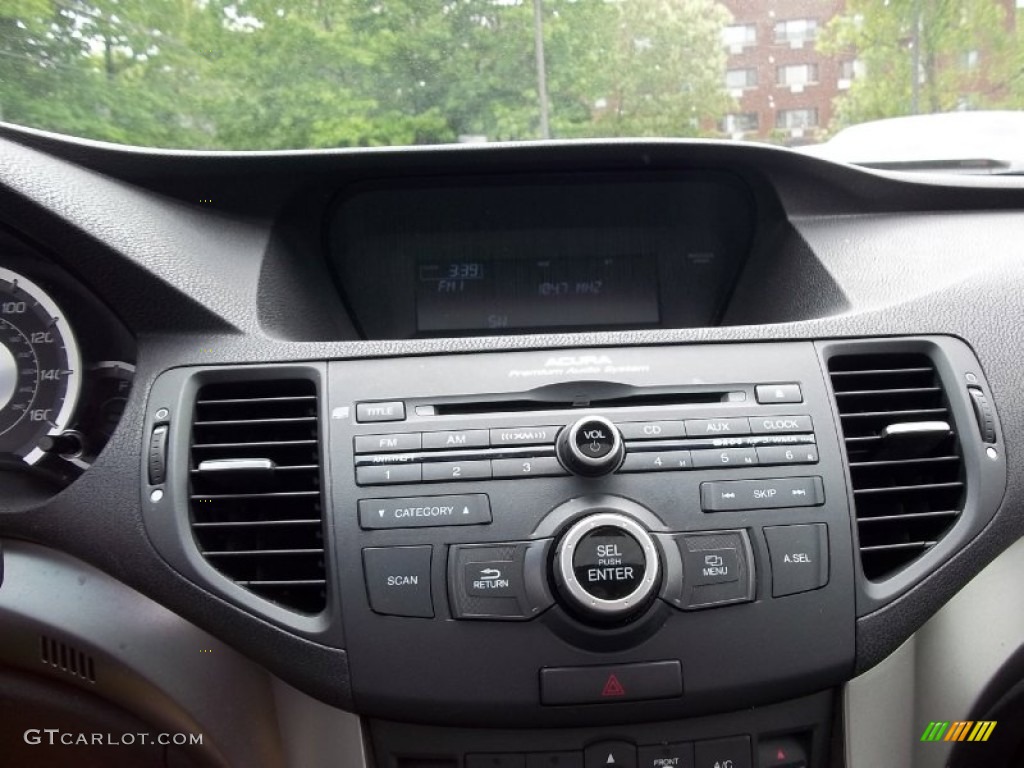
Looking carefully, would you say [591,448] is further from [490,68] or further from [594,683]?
[490,68]

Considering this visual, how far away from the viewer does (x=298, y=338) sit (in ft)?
5.87

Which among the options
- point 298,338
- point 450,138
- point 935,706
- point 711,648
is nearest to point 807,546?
point 711,648

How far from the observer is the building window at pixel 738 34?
221 cm

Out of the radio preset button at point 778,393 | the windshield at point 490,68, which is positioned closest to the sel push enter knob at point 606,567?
the radio preset button at point 778,393

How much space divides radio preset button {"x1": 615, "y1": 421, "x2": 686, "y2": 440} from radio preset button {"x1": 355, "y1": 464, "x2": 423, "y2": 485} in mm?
355

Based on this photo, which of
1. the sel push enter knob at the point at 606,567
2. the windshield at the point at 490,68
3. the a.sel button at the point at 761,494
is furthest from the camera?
the windshield at the point at 490,68

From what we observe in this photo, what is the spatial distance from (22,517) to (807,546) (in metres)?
1.33

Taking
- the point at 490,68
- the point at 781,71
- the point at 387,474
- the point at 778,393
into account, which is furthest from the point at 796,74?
the point at 387,474

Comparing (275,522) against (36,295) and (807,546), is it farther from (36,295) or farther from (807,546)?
(807,546)

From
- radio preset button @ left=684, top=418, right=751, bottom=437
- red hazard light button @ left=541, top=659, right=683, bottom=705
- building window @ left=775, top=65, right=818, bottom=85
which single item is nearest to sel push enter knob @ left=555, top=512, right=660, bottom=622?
red hazard light button @ left=541, top=659, right=683, bottom=705

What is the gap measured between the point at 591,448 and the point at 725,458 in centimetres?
24

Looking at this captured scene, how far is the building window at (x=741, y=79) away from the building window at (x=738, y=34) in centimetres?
7

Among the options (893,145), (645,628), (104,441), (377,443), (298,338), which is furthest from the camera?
(893,145)

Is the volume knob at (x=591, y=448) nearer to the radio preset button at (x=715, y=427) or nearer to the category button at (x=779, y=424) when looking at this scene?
the radio preset button at (x=715, y=427)
